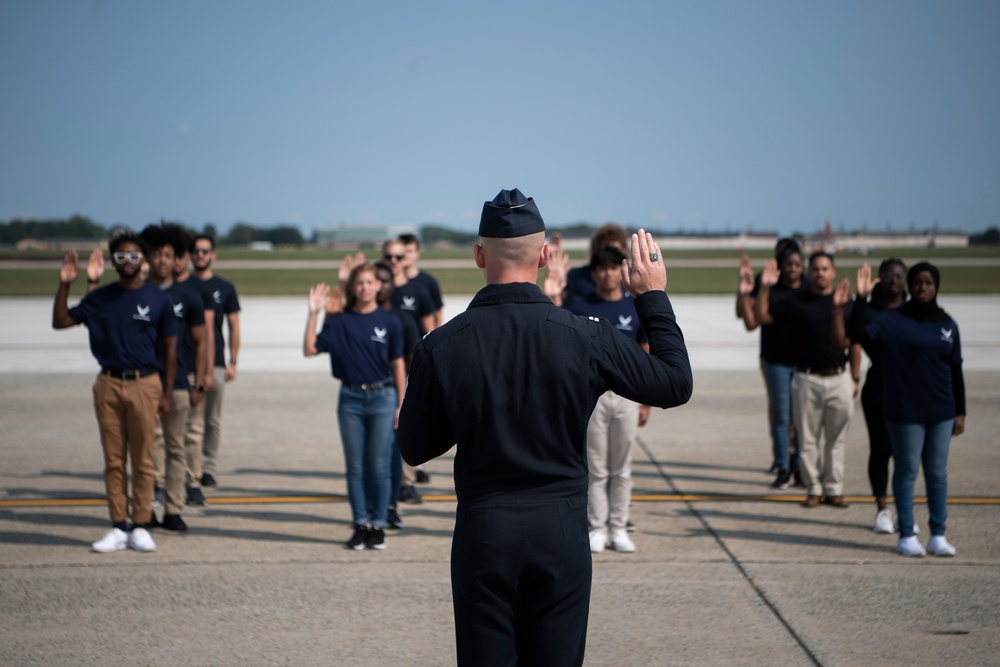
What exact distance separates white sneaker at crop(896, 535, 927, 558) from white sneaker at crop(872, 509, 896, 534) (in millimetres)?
521

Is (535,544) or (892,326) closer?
(535,544)

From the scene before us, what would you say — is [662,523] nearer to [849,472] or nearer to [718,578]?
[718,578]

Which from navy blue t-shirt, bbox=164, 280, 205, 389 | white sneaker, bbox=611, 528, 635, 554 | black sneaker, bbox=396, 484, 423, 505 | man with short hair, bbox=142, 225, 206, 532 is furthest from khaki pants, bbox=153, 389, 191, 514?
white sneaker, bbox=611, 528, 635, 554

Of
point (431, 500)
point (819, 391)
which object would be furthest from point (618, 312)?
point (431, 500)

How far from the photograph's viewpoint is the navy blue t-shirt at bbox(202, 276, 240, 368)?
28.5ft

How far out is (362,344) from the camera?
670 cm

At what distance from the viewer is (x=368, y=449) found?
670 cm

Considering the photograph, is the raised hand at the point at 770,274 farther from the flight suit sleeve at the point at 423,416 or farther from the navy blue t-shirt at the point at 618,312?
the flight suit sleeve at the point at 423,416

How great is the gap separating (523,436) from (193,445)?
5937 millimetres

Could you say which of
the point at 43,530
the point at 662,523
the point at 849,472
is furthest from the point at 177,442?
the point at 849,472

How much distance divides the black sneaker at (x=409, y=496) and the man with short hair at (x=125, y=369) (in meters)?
2.24

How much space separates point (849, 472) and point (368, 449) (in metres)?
5.14

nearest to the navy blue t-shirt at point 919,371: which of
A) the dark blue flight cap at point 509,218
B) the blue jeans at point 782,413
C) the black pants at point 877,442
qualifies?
the black pants at point 877,442

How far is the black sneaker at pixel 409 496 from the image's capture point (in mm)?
8055
